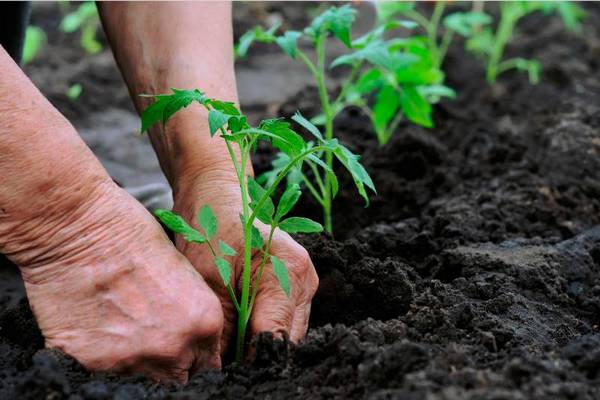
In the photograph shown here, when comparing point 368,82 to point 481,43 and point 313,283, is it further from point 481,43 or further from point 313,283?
point 481,43

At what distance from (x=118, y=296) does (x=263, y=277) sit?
0.32 metres

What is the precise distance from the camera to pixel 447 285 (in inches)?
74.5

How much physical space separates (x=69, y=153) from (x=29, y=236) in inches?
7.6

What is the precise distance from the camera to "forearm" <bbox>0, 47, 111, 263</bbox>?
1.56 meters

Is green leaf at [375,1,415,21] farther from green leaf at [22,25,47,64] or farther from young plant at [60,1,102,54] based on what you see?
green leaf at [22,25,47,64]

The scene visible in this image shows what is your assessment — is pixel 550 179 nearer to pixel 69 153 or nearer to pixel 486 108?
pixel 486 108

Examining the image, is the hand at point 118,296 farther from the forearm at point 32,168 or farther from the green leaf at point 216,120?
the green leaf at point 216,120

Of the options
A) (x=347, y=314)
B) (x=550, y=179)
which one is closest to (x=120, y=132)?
(x=550, y=179)

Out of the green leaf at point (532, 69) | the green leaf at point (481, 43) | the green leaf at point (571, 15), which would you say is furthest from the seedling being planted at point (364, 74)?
the green leaf at point (571, 15)

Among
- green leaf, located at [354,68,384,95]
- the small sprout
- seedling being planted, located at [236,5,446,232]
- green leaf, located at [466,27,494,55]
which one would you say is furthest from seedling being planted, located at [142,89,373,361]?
green leaf, located at [466,27,494,55]

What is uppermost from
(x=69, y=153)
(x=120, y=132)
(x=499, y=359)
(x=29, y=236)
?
(x=69, y=153)

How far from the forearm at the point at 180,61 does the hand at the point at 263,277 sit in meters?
0.20

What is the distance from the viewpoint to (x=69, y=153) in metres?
1.62

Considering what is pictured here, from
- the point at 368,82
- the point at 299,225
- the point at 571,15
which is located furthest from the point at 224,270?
the point at 571,15
